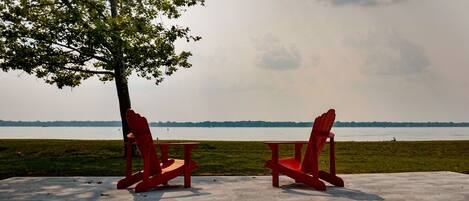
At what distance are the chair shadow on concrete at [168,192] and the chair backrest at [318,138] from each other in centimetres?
193

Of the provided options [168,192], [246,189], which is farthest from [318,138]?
[168,192]

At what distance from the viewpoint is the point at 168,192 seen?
29.5ft

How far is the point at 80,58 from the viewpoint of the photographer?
1953 cm

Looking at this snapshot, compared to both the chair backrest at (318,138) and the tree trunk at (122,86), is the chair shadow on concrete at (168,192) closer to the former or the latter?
the chair backrest at (318,138)

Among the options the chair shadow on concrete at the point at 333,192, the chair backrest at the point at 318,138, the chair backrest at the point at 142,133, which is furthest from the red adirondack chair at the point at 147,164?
the chair backrest at the point at 318,138

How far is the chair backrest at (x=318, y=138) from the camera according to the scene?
30.1ft

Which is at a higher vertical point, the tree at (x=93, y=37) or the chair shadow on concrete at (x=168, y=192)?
the tree at (x=93, y=37)

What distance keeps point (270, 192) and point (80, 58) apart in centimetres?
1282

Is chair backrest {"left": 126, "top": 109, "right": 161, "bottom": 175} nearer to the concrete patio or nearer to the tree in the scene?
the concrete patio

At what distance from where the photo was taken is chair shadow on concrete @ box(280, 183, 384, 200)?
8.27 metres

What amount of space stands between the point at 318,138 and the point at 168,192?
9.05 ft

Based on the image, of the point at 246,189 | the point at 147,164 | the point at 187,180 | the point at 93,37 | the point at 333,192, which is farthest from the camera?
the point at 93,37

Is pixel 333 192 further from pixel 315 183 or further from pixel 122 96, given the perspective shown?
pixel 122 96

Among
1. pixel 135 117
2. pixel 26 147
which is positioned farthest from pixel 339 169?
pixel 26 147
